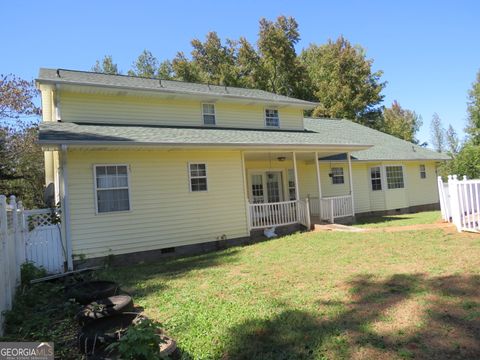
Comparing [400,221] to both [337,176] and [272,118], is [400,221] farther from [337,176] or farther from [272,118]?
[272,118]

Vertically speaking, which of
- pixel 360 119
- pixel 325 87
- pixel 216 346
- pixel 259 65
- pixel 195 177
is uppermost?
pixel 259 65

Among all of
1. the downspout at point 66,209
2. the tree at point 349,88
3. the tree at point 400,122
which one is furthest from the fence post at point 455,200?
the tree at point 400,122

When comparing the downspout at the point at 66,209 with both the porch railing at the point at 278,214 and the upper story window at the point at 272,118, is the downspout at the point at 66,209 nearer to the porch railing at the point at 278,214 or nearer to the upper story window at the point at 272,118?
the porch railing at the point at 278,214

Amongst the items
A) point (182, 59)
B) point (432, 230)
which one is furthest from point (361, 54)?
point (432, 230)

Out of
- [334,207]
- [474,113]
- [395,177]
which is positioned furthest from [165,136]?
[474,113]

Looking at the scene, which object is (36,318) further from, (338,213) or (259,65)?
(259,65)

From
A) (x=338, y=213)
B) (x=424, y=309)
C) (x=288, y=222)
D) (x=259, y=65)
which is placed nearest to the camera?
(x=424, y=309)

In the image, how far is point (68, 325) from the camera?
495 cm

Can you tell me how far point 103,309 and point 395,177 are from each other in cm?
1675

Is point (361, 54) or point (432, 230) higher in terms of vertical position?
point (361, 54)

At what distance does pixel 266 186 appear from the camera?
1549cm

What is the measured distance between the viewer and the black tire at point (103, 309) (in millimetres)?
4562

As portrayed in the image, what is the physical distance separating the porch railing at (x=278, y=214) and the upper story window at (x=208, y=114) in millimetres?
4069

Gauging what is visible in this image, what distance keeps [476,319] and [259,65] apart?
3064cm
